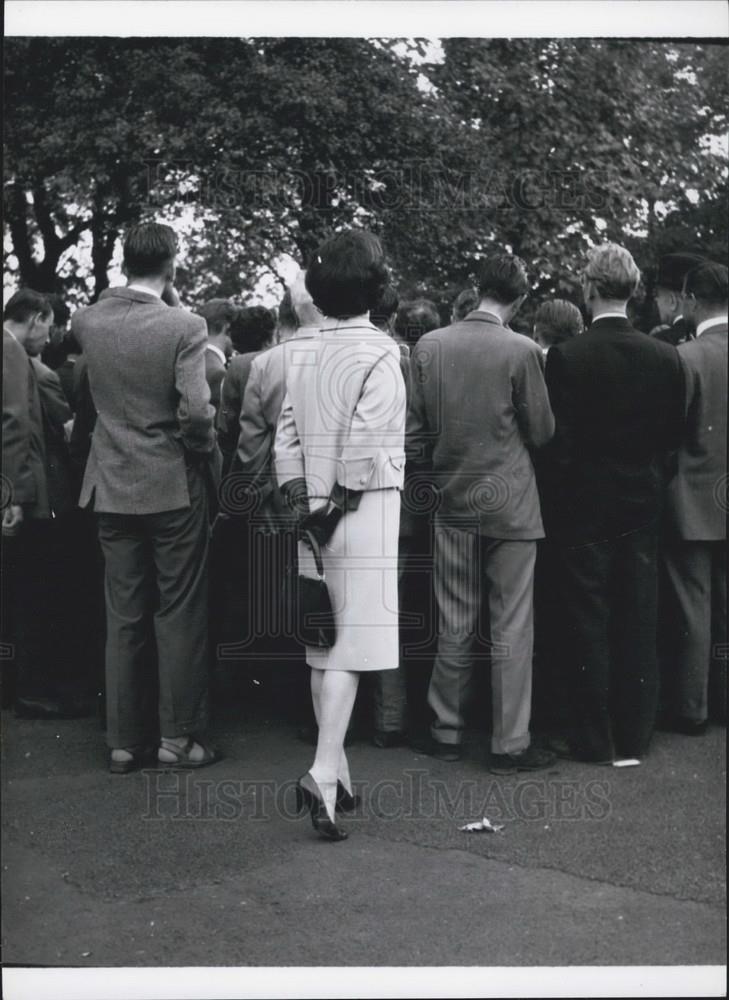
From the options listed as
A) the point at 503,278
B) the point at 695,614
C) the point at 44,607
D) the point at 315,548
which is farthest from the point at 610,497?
the point at 44,607

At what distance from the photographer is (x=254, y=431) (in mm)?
4859

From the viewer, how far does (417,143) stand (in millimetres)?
4480

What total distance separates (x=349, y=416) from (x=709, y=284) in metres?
1.58

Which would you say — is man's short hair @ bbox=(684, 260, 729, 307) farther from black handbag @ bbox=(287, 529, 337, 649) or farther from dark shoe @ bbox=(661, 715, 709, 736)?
black handbag @ bbox=(287, 529, 337, 649)

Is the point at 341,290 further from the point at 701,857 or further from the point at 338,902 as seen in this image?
the point at 701,857

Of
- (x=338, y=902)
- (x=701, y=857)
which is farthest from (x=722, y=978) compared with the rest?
(x=338, y=902)

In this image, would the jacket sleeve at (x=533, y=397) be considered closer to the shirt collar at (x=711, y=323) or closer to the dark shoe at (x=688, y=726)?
the shirt collar at (x=711, y=323)

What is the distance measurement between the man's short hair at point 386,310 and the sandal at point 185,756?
5.79ft

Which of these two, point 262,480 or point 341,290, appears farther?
point 262,480

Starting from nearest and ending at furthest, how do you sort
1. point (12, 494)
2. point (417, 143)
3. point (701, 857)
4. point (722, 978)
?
point (722, 978), point (701, 857), point (417, 143), point (12, 494)

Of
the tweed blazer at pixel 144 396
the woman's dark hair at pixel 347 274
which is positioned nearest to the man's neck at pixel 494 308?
the woman's dark hair at pixel 347 274

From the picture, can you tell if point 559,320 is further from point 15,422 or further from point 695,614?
point 15,422

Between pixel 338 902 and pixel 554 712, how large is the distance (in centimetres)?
154

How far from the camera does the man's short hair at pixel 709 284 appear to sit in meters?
4.56
